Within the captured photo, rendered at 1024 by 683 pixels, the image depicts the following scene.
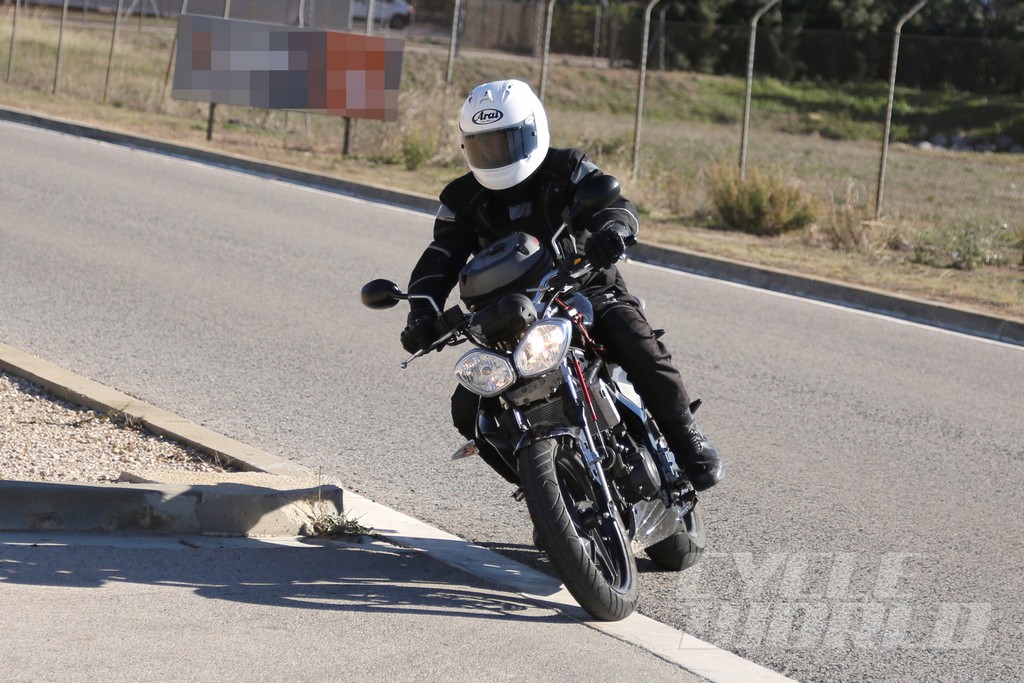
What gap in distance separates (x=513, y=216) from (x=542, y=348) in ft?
2.92

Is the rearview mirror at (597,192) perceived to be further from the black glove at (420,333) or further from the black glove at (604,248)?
the black glove at (420,333)

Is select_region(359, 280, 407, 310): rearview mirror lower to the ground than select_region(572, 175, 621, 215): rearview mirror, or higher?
lower

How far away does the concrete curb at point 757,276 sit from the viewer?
10.6 meters

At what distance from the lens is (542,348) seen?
412cm

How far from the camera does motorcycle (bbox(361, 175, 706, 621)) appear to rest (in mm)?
4129

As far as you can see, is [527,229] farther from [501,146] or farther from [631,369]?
A: [631,369]

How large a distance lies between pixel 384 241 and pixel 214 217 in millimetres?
1881

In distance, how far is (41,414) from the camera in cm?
634

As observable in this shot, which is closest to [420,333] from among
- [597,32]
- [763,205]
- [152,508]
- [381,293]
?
[381,293]

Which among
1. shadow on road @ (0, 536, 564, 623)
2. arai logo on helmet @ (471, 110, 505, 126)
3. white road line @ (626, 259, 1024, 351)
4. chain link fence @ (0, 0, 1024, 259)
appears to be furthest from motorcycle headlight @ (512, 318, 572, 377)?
chain link fence @ (0, 0, 1024, 259)

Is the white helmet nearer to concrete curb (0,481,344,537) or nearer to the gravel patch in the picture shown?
concrete curb (0,481,344,537)

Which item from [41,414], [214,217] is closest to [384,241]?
[214,217]

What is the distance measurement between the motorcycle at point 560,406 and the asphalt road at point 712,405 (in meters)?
0.48

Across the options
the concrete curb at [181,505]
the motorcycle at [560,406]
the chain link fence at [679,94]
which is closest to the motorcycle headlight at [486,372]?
the motorcycle at [560,406]
